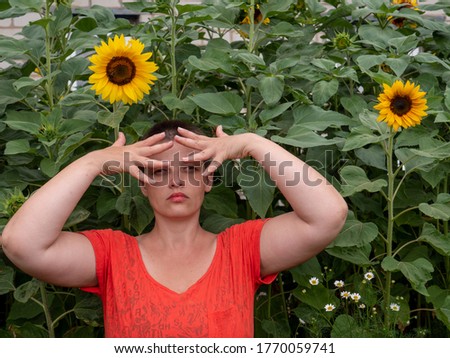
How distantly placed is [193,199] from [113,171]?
211 millimetres

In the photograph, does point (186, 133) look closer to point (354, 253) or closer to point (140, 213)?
point (140, 213)

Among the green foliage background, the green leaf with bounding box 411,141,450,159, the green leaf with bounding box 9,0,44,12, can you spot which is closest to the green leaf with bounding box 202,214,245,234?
the green foliage background

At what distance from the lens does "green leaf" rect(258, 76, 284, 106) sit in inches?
96.4

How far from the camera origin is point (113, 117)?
7.84ft

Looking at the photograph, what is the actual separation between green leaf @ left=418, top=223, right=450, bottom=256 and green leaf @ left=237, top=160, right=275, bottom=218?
1.49 ft

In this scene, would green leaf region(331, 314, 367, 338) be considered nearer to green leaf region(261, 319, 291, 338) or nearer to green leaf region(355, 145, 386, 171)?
green leaf region(261, 319, 291, 338)

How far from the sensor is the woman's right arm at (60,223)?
208cm

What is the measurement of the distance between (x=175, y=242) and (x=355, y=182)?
55cm

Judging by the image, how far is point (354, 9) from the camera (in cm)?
290

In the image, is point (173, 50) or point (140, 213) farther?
point (173, 50)

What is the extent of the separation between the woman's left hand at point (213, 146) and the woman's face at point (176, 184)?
3 centimetres

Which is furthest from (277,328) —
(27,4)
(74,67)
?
(27,4)

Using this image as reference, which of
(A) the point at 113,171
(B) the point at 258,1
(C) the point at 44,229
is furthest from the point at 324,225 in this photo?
(B) the point at 258,1

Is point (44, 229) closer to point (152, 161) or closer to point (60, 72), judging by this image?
point (152, 161)
